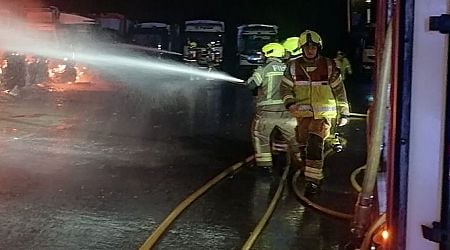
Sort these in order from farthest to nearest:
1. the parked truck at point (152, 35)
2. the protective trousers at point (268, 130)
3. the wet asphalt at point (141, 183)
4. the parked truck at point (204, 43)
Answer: the parked truck at point (152, 35), the parked truck at point (204, 43), the protective trousers at point (268, 130), the wet asphalt at point (141, 183)

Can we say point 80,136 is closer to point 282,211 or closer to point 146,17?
point 282,211

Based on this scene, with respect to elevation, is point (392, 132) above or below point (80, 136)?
above

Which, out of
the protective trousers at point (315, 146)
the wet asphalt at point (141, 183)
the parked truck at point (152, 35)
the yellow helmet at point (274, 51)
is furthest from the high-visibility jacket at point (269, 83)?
the parked truck at point (152, 35)

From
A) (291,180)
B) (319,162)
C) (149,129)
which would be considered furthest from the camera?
(149,129)

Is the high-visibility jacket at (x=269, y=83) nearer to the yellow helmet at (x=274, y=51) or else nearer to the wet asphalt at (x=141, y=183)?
the yellow helmet at (x=274, y=51)

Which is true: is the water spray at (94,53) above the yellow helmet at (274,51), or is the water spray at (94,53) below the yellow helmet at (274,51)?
below

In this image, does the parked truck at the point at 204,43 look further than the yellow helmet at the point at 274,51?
Yes

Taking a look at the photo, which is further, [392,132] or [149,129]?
[149,129]

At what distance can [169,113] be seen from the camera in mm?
16500

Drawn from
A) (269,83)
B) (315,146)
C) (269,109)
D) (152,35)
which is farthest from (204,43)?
(315,146)

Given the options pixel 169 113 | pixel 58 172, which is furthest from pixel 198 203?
pixel 169 113

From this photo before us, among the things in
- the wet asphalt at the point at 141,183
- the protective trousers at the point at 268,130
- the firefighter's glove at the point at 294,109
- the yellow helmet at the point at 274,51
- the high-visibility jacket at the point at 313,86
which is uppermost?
the yellow helmet at the point at 274,51

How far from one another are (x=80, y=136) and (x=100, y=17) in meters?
25.4

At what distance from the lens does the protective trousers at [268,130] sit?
30.6 ft
